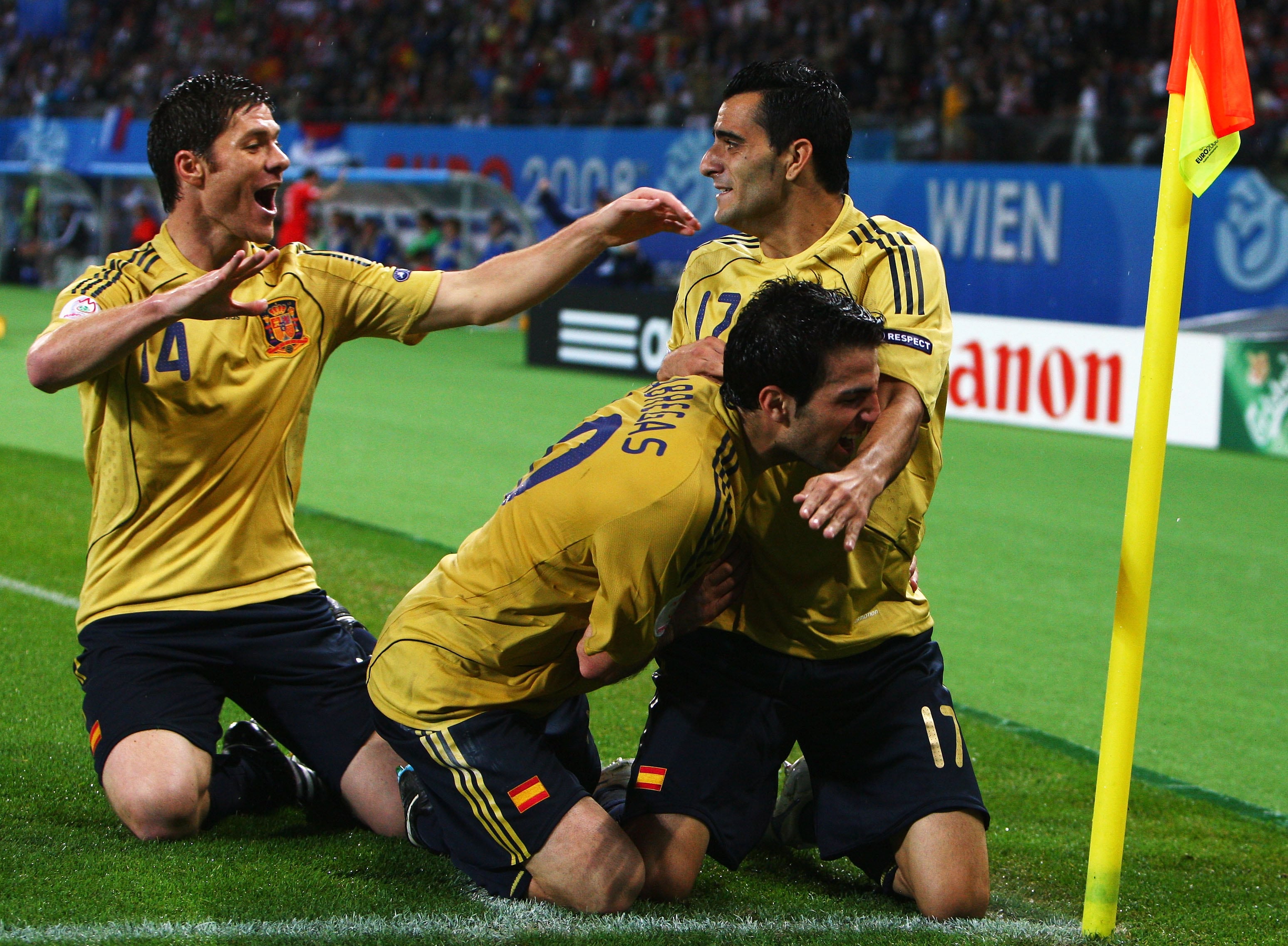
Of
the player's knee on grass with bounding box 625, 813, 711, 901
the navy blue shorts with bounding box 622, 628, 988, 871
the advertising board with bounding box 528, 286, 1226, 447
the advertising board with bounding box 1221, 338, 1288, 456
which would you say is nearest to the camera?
the player's knee on grass with bounding box 625, 813, 711, 901

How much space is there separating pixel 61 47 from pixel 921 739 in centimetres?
3657

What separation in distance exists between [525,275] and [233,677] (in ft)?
4.60

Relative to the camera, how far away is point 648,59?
2503 centimetres

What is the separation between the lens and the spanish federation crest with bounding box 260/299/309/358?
13.3 ft

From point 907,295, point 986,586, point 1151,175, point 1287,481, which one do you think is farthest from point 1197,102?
point 1151,175

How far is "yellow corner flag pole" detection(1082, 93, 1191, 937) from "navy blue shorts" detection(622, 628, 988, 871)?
1.43ft

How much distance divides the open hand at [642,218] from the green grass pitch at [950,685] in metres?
1.74

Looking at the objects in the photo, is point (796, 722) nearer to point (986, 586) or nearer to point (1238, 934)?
point (1238, 934)

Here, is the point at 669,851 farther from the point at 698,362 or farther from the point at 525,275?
the point at 525,275

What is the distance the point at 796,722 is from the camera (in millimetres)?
3846

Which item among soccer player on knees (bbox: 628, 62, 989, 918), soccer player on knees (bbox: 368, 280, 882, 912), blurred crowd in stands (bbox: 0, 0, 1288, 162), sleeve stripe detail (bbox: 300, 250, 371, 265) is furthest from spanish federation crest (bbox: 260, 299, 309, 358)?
blurred crowd in stands (bbox: 0, 0, 1288, 162)

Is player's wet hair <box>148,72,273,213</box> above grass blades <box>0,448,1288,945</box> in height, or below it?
above

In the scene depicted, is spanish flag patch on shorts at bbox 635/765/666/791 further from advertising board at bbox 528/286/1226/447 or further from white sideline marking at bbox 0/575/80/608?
advertising board at bbox 528/286/1226/447

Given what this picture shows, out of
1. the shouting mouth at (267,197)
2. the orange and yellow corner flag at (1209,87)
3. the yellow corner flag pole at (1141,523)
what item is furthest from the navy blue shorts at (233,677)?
the orange and yellow corner flag at (1209,87)
